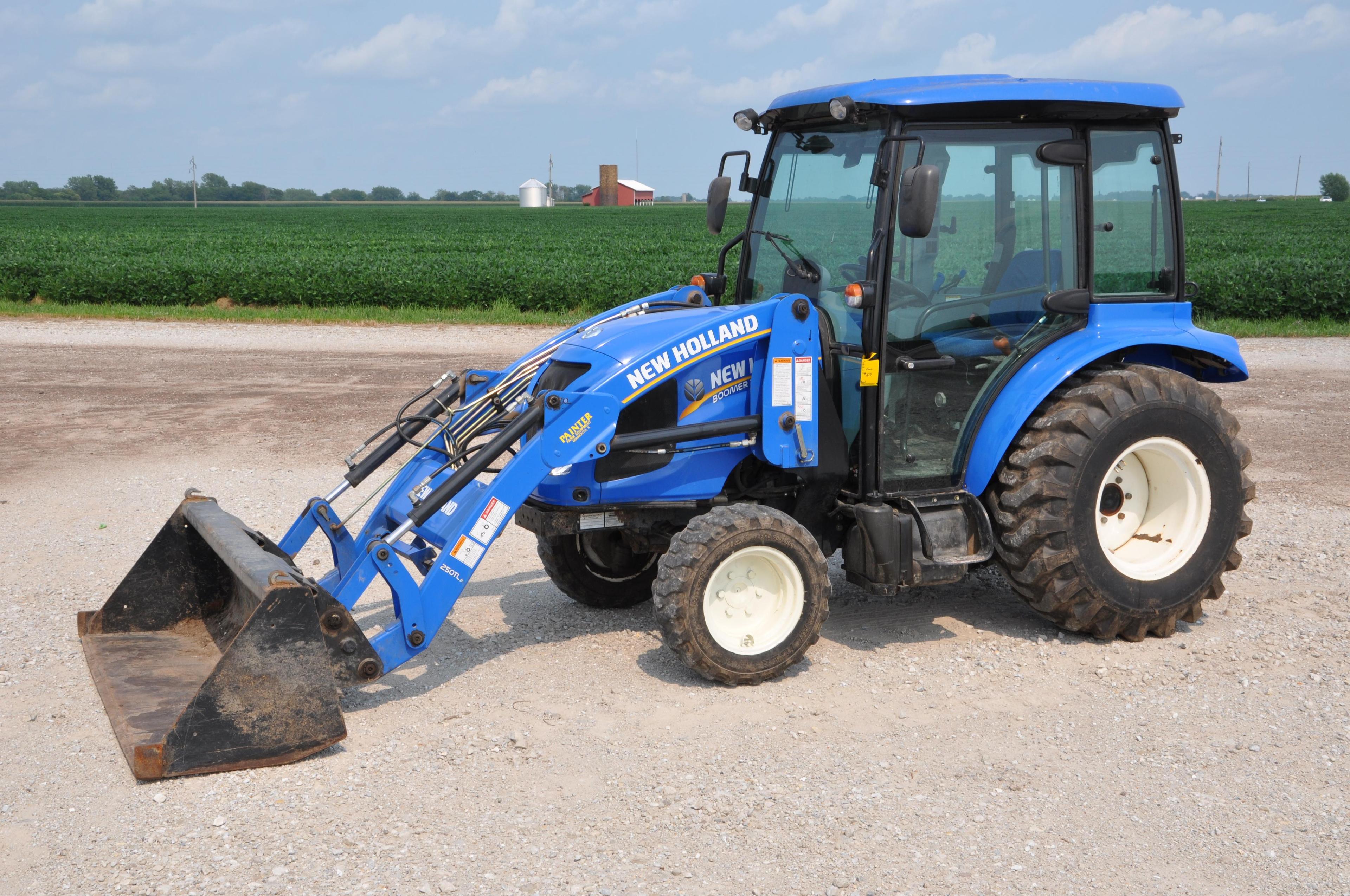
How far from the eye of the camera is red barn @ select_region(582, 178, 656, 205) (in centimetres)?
9850

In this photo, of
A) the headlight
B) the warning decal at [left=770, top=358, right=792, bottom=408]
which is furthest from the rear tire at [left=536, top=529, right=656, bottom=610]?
the headlight

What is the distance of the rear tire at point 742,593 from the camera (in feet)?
16.0

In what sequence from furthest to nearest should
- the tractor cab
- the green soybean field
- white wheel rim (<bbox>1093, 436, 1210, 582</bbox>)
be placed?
the green soybean field
white wheel rim (<bbox>1093, 436, 1210, 582</bbox>)
the tractor cab

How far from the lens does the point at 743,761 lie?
14.5 feet

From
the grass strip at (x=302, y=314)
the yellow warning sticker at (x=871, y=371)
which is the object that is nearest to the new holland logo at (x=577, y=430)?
the yellow warning sticker at (x=871, y=371)

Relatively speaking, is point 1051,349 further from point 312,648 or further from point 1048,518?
point 312,648

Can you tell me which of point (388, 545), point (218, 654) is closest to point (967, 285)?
point (388, 545)

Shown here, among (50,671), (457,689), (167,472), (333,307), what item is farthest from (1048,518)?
(333,307)

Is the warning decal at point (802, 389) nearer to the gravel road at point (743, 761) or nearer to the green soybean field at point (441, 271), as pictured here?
the gravel road at point (743, 761)

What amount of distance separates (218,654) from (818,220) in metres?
3.35

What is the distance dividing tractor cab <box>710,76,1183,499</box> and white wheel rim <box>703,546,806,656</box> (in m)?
0.61

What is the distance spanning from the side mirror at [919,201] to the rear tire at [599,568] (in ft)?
7.35

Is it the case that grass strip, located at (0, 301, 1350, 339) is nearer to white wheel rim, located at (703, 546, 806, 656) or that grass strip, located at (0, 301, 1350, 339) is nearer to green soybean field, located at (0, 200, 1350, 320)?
green soybean field, located at (0, 200, 1350, 320)

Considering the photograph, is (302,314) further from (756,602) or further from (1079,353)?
(1079,353)
